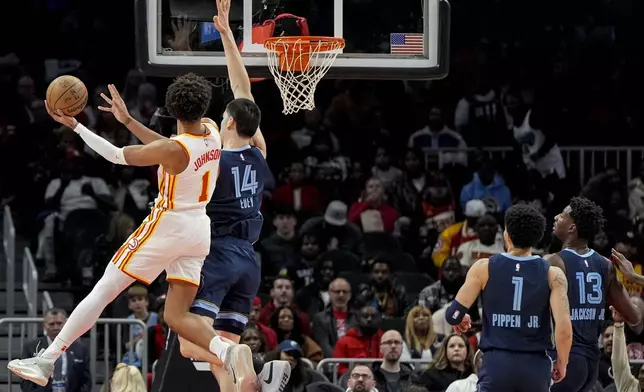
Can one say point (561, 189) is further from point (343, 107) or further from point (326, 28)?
point (326, 28)

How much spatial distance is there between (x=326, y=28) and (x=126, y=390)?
3.53 m

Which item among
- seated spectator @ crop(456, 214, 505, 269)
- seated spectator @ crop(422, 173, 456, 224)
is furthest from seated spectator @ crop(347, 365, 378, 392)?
seated spectator @ crop(422, 173, 456, 224)

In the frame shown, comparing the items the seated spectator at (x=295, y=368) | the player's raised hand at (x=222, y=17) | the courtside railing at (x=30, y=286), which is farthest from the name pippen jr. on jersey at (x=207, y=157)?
the courtside railing at (x=30, y=286)

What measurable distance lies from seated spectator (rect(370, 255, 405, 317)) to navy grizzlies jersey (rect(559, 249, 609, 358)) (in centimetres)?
509

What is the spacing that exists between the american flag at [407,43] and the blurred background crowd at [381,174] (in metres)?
2.82

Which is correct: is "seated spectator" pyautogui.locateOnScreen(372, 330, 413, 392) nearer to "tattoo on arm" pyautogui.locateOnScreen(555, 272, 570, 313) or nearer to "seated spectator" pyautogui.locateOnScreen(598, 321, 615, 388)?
"seated spectator" pyautogui.locateOnScreen(598, 321, 615, 388)

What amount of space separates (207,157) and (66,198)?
7536mm

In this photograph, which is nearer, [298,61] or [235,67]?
[235,67]

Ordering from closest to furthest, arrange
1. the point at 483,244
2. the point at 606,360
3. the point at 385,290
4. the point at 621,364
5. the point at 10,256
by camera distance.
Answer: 1. the point at 621,364
2. the point at 606,360
3. the point at 385,290
4. the point at 483,244
5. the point at 10,256

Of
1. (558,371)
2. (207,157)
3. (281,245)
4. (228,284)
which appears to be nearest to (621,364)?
(558,371)

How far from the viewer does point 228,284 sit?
31.1 ft

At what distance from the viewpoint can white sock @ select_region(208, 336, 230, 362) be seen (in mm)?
8898

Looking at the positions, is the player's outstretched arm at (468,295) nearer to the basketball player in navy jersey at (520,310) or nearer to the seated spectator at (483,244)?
the basketball player in navy jersey at (520,310)

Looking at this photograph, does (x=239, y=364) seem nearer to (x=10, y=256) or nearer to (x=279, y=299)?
(x=279, y=299)
